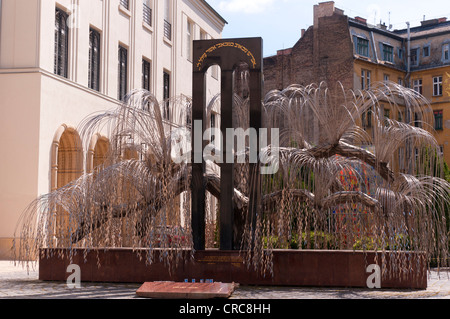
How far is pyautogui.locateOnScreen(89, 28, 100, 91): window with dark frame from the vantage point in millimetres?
25375

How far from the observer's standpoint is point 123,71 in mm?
28344

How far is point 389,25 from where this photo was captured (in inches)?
2231

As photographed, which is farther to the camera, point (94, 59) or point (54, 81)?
point (94, 59)

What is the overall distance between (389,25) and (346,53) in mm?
9732

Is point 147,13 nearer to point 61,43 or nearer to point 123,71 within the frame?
point 123,71

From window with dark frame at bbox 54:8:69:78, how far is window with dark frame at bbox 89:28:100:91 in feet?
6.22

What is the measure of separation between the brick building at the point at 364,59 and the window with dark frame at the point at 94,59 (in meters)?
26.1

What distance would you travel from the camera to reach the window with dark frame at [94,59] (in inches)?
999

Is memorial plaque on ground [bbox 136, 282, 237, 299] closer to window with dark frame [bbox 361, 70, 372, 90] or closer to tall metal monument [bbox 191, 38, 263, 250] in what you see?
tall metal monument [bbox 191, 38, 263, 250]

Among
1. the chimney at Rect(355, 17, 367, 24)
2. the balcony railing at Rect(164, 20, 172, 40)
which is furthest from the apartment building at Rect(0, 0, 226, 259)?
the chimney at Rect(355, 17, 367, 24)

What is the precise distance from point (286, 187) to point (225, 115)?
183cm

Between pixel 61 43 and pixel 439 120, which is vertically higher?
pixel 439 120

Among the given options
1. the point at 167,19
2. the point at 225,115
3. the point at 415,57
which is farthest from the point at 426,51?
the point at 225,115

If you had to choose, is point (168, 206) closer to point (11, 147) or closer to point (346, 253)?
point (346, 253)
